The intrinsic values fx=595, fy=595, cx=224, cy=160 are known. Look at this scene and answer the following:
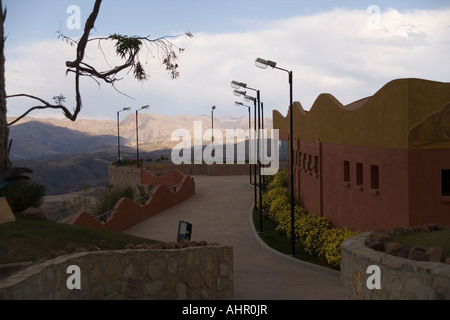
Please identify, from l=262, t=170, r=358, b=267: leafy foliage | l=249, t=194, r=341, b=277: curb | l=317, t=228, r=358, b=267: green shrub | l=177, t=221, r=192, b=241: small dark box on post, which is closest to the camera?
l=177, t=221, r=192, b=241: small dark box on post

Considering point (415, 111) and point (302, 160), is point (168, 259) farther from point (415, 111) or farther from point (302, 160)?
point (302, 160)

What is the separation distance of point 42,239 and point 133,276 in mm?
2366

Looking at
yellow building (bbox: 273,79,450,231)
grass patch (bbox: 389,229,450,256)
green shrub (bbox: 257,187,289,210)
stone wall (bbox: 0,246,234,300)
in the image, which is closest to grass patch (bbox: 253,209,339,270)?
yellow building (bbox: 273,79,450,231)

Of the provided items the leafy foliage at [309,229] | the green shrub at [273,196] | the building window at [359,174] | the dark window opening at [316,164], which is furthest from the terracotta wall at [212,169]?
the building window at [359,174]

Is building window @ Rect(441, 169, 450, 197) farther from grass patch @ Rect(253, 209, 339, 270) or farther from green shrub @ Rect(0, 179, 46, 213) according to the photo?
green shrub @ Rect(0, 179, 46, 213)

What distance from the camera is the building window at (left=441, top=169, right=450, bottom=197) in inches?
658

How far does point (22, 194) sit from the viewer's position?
54.9ft

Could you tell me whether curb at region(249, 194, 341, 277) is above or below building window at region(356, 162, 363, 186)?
below

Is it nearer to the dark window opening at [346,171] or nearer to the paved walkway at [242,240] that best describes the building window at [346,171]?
the dark window opening at [346,171]

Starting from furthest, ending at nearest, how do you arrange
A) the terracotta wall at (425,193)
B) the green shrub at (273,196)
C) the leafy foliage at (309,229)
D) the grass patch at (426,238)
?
the green shrub at (273,196)
the leafy foliage at (309,229)
the terracotta wall at (425,193)
the grass patch at (426,238)

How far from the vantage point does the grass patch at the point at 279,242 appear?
2134 cm

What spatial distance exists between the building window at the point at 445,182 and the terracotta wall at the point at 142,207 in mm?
13325

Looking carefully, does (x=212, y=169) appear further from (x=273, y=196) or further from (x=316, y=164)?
(x=316, y=164)

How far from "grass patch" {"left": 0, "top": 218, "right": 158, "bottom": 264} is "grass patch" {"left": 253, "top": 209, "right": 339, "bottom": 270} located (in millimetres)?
8174
